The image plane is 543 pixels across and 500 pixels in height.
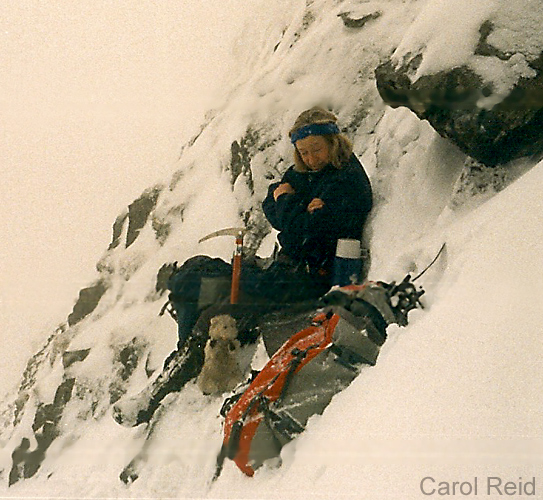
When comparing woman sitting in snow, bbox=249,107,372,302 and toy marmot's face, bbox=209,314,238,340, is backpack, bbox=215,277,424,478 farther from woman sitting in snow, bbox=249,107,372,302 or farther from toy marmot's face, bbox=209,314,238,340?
toy marmot's face, bbox=209,314,238,340

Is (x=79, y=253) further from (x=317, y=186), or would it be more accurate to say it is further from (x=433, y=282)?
(x=433, y=282)

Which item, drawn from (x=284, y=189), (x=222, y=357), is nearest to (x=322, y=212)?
(x=284, y=189)

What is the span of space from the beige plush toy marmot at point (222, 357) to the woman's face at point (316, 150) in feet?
2.49

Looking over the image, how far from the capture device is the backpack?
5.32 feet

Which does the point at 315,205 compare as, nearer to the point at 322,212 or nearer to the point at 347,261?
the point at 322,212

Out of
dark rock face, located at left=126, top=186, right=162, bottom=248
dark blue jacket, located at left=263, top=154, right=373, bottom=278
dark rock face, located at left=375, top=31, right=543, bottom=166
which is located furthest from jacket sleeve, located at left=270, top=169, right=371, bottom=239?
dark rock face, located at left=126, top=186, right=162, bottom=248

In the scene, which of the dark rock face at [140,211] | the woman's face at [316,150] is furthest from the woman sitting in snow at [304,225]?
the dark rock face at [140,211]

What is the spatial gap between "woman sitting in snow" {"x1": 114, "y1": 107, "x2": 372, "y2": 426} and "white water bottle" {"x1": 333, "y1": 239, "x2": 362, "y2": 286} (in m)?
0.03

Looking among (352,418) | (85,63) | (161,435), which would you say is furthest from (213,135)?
(352,418)

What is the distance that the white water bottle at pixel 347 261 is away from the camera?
2.14 metres

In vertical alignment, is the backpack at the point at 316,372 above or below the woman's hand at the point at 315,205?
below

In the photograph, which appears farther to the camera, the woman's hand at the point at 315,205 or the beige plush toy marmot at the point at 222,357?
the beige plush toy marmot at the point at 222,357

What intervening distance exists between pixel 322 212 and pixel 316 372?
734mm

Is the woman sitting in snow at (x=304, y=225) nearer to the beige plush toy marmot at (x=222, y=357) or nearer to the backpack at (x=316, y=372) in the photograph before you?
the beige plush toy marmot at (x=222, y=357)
